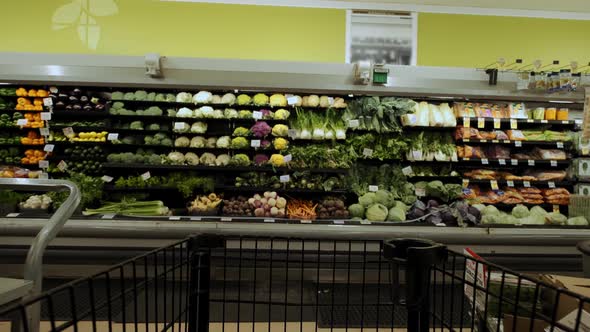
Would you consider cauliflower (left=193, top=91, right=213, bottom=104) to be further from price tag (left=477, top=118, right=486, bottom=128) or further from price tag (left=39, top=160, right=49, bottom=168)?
price tag (left=477, top=118, right=486, bottom=128)

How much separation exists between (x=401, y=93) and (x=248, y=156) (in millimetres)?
2084

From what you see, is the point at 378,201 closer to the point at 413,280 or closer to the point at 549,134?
the point at 549,134

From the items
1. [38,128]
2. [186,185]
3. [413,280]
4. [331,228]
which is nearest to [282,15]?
[186,185]

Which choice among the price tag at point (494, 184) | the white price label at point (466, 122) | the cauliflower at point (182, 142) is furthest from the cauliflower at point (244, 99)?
the price tag at point (494, 184)

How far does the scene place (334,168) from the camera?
4.43 meters

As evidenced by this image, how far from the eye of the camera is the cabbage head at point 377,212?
13.8 ft

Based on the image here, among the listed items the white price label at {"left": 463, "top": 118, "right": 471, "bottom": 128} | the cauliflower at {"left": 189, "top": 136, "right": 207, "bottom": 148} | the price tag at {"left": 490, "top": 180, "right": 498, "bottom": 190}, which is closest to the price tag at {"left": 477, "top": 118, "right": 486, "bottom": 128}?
the white price label at {"left": 463, "top": 118, "right": 471, "bottom": 128}

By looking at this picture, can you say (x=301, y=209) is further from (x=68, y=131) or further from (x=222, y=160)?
(x=68, y=131)

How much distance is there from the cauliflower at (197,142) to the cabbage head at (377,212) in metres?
2.22

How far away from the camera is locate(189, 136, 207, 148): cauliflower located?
477cm

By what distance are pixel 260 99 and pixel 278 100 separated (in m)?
0.23

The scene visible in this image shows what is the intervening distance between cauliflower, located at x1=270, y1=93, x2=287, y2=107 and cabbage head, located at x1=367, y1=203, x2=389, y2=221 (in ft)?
5.56

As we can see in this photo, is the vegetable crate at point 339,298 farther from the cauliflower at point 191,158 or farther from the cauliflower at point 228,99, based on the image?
the cauliflower at point 228,99

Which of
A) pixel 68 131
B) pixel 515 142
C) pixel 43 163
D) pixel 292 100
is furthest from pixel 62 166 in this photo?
pixel 515 142
